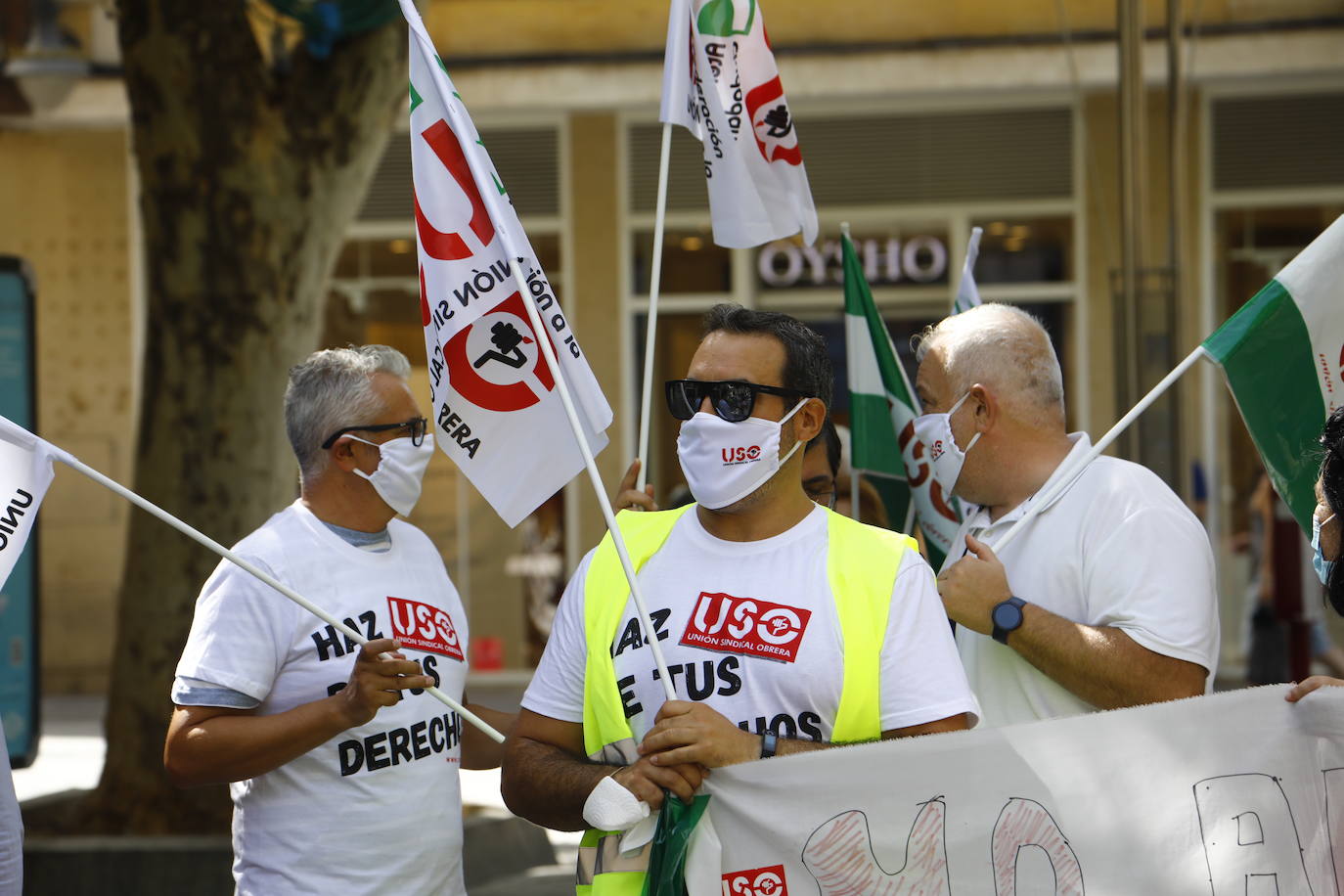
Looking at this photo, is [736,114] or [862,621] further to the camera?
[736,114]

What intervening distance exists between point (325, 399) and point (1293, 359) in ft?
7.03

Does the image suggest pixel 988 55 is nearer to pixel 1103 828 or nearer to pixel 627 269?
pixel 627 269

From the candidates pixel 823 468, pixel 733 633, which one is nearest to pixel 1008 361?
pixel 823 468

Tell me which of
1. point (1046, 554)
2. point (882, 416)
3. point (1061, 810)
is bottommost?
point (1061, 810)

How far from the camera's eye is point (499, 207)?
3004mm

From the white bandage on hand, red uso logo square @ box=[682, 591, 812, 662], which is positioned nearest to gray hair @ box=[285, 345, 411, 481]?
red uso logo square @ box=[682, 591, 812, 662]

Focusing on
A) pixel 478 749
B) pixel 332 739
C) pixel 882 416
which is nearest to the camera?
pixel 332 739

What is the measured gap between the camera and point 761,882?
9.06ft

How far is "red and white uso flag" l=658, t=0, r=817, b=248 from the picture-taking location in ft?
13.6

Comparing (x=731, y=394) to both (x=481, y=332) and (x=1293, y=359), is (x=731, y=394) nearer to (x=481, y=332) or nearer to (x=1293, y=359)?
(x=481, y=332)

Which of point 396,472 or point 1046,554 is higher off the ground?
point 396,472

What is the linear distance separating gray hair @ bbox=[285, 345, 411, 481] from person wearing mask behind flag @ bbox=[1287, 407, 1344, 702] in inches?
75.1

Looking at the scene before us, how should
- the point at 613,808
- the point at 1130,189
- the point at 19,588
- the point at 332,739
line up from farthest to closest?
the point at 1130,189 → the point at 19,588 → the point at 332,739 → the point at 613,808

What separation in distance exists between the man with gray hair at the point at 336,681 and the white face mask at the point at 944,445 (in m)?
1.12
